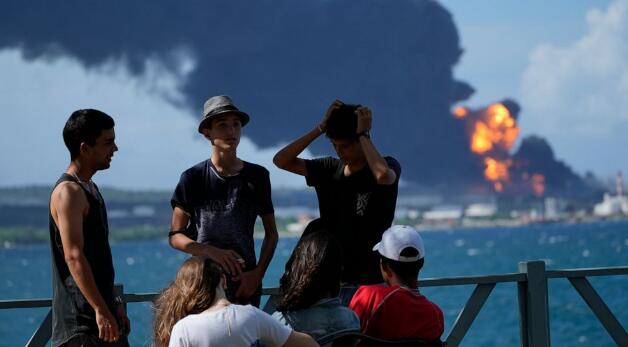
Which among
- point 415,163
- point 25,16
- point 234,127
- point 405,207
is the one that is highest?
point 25,16

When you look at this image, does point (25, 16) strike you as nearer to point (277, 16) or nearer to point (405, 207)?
point (277, 16)

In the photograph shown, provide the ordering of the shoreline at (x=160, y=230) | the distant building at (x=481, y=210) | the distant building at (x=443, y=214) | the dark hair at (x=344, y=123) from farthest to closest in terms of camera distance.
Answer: the distant building at (x=481, y=210) < the distant building at (x=443, y=214) < the shoreline at (x=160, y=230) < the dark hair at (x=344, y=123)

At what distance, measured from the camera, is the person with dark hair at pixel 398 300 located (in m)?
3.80

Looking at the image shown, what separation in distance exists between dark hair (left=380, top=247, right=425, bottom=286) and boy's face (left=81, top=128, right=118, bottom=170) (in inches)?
42.6

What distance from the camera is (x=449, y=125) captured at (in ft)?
502

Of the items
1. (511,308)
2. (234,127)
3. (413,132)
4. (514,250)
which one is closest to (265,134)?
(413,132)

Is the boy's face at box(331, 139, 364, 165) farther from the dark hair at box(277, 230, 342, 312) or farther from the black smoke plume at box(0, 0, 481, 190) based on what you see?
the black smoke plume at box(0, 0, 481, 190)

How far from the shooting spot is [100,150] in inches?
158

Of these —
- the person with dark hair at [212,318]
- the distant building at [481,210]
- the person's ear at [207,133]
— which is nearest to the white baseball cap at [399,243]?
the person with dark hair at [212,318]

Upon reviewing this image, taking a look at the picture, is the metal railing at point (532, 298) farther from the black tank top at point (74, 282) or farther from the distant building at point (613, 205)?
the distant building at point (613, 205)

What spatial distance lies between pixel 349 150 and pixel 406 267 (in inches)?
25.6

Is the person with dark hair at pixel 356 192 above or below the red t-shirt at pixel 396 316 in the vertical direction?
above

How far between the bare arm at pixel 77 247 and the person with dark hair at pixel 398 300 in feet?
2.86

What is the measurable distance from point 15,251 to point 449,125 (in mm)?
60502
